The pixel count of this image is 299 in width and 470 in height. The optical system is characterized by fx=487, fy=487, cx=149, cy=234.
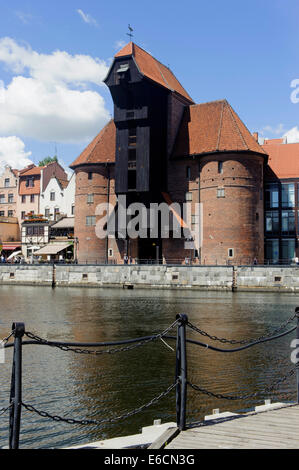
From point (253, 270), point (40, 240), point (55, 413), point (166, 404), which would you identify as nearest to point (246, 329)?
point (166, 404)

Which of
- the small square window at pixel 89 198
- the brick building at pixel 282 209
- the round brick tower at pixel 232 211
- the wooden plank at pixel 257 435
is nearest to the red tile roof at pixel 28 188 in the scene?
the small square window at pixel 89 198

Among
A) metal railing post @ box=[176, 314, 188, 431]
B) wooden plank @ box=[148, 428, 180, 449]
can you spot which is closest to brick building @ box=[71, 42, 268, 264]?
metal railing post @ box=[176, 314, 188, 431]

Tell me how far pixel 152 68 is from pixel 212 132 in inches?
416

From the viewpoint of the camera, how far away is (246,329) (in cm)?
2208

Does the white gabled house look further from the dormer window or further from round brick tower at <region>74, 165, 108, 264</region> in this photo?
the dormer window

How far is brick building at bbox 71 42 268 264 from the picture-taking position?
51500 mm

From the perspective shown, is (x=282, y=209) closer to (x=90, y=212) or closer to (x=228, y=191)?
(x=228, y=191)

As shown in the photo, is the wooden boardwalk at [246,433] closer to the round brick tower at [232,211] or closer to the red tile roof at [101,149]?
the round brick tower at [232,211]

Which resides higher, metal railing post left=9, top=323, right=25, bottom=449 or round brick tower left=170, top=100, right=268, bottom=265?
round brick tower left=170, top=100, right=268, bottom=265

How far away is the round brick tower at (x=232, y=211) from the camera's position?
51.0 m

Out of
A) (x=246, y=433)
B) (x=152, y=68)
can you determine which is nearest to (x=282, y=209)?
(x=152, y=68)

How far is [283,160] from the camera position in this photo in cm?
5869

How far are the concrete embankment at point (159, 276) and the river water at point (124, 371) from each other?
1486 cm

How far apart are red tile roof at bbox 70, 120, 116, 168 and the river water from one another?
3256 cm
